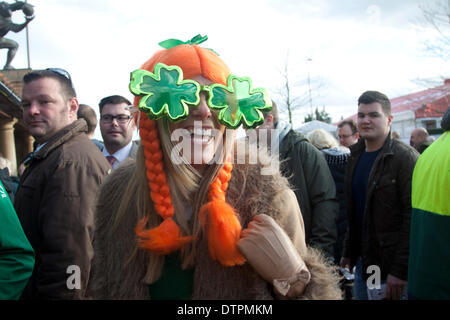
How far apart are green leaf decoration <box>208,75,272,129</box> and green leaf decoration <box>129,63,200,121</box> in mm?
82

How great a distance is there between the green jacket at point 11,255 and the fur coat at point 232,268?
408 mm

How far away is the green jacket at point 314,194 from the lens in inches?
115

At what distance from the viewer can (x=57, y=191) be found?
84.0 inches

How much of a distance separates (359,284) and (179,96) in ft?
8.79

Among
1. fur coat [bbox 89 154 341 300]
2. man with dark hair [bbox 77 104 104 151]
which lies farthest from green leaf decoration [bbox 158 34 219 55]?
man with dark hair [bbox 77 104 104 151]

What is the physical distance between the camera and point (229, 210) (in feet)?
4.51

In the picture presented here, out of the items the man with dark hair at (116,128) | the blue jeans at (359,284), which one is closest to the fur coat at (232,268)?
the blue jeans at (359,284)

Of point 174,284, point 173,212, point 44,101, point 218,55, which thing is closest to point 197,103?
point 218,55

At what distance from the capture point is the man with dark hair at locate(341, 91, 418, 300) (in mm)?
2775

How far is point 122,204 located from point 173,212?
0.79 ft

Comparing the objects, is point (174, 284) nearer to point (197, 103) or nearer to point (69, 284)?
point (197, 103)

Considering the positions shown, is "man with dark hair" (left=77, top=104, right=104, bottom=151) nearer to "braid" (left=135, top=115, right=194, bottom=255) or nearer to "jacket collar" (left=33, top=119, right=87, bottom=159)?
"jacket collar" (left=33, top=119, right=87, bottom=159)

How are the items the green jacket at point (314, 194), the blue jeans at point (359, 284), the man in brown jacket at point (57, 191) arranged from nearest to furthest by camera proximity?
the man in brown jacket at point (57, 191) → the green jacket at point (314, 194) → the blue jeans at point (359, 284)

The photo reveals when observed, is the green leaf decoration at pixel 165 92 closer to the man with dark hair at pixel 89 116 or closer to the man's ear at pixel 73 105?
the man's ear at pixel 73 105
